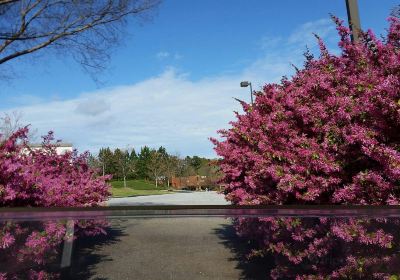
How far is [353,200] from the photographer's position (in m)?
3.59

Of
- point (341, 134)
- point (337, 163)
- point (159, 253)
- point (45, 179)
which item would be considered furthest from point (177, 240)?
point (45, 179)

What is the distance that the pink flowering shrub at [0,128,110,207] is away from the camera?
16.5 ft

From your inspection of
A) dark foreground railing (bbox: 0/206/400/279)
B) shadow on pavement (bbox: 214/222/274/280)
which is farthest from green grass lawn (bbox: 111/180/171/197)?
dark foreground railing (bbox: 0/206/400/279)

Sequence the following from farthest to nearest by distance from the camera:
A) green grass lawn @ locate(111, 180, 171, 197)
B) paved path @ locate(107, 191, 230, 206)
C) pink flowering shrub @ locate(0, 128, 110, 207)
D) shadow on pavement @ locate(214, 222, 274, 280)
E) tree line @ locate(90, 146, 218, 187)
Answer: tree line @ locate(90, 146, 218, 187)
green grass lawn @ locate(111, 180, 171, 197)
paved path @ locate(107, 191, 230, 206)
pink flowering shrub @ locate(0, 128, 110, 207)
shadow on pavement @ locate(214, 222, 274, 280)

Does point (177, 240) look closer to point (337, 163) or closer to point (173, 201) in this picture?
point (337, 163)

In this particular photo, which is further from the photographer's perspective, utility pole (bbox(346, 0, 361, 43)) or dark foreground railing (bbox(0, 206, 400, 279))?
utility pole (bbox(346, 0, 361, 43))

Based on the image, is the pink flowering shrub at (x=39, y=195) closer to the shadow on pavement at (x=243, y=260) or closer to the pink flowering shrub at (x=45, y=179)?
the pink flowering shrub at (x=45, y=179)

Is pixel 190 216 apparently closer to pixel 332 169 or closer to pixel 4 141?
pixel 332 169

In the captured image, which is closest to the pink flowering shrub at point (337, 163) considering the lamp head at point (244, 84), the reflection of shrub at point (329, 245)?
the reflection of shrub at point (329, 245)

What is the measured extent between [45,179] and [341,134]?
3604 mm

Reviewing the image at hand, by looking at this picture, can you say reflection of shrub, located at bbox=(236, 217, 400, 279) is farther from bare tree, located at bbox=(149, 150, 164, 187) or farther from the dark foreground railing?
bare tree, located at bbox=(149, 150, 164, 187)

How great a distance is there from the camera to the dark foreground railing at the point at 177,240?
5.41 feet

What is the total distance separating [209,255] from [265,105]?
209 inches

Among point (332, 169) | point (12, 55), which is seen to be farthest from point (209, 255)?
point (12, 55)
